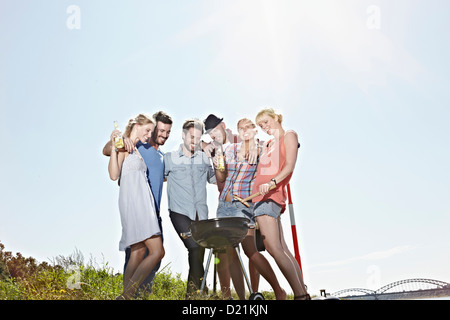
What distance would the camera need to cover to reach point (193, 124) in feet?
20.1

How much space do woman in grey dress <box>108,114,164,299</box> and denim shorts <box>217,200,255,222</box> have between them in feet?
3.43

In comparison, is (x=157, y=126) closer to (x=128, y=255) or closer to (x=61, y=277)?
(x=128, y=255)

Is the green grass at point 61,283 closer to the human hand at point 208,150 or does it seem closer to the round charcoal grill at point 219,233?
the round charcoal grill at point 219,233

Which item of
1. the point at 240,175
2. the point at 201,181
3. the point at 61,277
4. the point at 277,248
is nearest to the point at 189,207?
the point at 201,181

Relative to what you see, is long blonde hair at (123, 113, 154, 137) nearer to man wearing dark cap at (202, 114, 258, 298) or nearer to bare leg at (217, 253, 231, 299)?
man wearing dark cap at (202, 114, 258, 298)

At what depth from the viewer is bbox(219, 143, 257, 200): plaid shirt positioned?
20.0 ft

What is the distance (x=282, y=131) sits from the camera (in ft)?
19.6

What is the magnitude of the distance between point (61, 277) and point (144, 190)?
7.15ft

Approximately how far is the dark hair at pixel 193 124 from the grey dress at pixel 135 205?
2.85ft

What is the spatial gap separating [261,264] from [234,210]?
81 cm

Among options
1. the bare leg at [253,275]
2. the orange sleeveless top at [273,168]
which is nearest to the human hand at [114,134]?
the orange sleeveless top at [273,168]

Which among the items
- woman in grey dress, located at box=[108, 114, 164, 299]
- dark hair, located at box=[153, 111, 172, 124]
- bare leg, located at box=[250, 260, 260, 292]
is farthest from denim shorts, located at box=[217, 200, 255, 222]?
dark hair, located at box=[153, 111, 172, 124]
